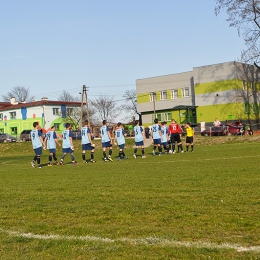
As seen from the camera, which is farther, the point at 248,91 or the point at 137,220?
the point at 248,91

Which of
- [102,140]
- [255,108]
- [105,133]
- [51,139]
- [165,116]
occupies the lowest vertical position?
[102,140]

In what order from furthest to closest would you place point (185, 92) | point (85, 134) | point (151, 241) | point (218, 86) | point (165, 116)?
point (165, 116)
point (185, 92)
point (218, 86)
point (85, 134)
point (151, 241)

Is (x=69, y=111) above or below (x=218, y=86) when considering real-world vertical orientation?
below

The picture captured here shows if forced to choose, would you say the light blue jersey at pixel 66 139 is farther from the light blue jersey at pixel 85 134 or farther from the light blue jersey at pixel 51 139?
the light blue jersey at pixel 85 134

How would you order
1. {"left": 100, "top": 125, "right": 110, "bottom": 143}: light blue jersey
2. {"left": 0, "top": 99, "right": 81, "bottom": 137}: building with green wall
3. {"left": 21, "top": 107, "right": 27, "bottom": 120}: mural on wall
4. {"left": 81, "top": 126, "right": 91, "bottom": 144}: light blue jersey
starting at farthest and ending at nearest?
1. {"left": 21, "top": 107, "right": 27, "bottom": 120}: mural on wall
2. {"left": 0, "top": 99, "right": 81, "bottom": 137}: building with green wall
3. {"left": 100, "top": 125, "right": 110, "bottom": 143}: light blue jersey
4. {"left": 81, "top": 126, "right": 91, "bottom": 144}: light blue jersey

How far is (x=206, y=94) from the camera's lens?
67875 millimetres

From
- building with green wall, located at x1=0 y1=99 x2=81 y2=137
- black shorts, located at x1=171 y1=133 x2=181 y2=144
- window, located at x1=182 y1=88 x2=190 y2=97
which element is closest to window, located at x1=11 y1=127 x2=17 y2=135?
building with green wall, located at x1=0 y1=99 x2=81 y2=137

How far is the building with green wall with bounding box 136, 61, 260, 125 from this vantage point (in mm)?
65188

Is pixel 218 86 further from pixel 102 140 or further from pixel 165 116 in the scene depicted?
pixel 102 140

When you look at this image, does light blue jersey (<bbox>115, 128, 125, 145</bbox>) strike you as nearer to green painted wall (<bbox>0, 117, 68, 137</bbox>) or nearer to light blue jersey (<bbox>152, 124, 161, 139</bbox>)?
light blue jersey (<bbox>152, 124, 161, 139</bbox>)

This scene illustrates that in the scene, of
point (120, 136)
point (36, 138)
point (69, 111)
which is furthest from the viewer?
point (69, 111)

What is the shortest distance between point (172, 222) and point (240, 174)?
5.80 m

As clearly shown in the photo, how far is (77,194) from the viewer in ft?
32.2

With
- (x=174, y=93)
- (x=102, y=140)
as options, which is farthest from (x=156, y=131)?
(x=174, y=93)
